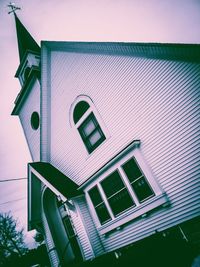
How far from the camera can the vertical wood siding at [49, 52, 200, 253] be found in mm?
7629

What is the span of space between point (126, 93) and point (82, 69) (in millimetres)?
3128

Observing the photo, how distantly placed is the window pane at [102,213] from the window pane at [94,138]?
2947 millimetres

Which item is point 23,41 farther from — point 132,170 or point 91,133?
point 132,170

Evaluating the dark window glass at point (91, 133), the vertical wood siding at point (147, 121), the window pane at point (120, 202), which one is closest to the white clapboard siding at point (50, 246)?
the vertical wood siding at point (147, 121)

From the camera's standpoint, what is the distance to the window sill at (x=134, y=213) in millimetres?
8012

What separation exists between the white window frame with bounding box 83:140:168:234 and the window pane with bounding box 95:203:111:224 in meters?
0.16

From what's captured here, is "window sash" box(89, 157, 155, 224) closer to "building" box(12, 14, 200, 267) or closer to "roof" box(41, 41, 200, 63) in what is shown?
"building" box(12, 14, 200, 267)

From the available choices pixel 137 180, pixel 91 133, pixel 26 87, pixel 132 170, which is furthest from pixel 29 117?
pixel 137 180

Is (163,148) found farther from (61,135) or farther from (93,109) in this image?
(61,135)

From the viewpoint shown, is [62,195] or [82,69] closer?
[62,195]

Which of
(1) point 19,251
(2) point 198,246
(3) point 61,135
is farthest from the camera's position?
(1) point 19,251

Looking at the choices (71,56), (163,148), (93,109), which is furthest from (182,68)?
(71,56)

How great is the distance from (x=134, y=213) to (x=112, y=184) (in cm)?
157

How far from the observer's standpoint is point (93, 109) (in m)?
10.7
